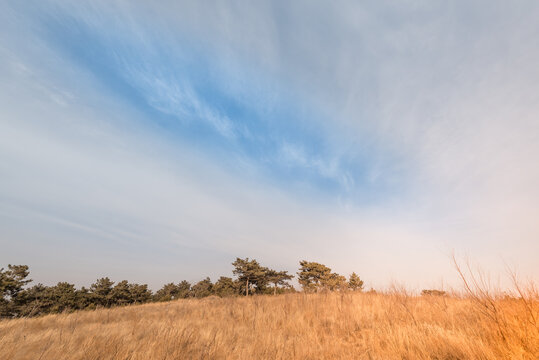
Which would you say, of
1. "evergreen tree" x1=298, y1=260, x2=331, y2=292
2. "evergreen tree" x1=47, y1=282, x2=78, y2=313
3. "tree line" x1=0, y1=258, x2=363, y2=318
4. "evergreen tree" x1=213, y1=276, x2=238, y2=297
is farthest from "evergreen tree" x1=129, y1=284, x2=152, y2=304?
"evergreen tree" x1=298, y1=260, x2=331, y2=292

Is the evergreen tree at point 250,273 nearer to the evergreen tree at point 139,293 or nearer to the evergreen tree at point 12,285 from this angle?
the evergreen tree at point 139,293

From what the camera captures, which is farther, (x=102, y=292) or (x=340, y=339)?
(x=102, y=292)

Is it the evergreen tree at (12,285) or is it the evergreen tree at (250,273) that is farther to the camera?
the evergreen tree at (250,273)

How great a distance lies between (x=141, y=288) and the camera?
28312 millimetres

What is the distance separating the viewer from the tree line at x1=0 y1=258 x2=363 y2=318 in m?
20.6

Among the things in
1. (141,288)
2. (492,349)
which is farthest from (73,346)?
(141,288)

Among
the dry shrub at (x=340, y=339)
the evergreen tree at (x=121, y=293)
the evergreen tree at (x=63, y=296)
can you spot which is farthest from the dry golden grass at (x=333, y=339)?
the evergreen tree at (x=121, y=293)

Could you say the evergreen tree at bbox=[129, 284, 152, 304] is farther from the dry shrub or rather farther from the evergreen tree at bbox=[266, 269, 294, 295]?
the dry shrub

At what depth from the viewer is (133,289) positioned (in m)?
27.6

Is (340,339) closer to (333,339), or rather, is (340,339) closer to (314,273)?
(333,339)

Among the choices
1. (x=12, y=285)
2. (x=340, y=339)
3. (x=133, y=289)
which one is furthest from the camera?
(x=133, y=289)

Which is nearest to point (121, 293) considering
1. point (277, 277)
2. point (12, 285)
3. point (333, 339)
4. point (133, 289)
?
point (133, 289)

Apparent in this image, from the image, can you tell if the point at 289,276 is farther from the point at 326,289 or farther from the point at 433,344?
the point at 433,344

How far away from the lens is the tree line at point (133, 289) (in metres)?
20.6
